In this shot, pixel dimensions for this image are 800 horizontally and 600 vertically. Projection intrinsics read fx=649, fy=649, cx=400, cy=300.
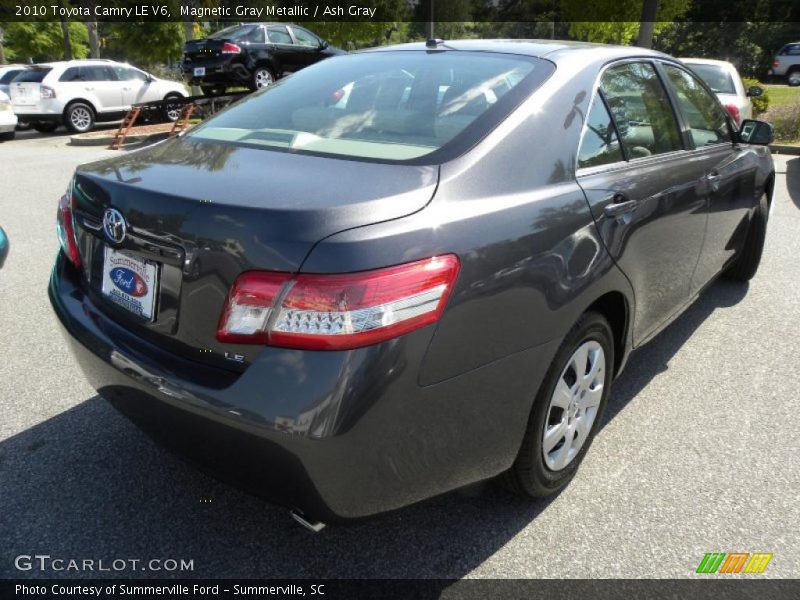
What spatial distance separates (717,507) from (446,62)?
2.06 metres

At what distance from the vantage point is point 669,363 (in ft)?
11.8

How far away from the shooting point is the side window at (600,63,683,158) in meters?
2.64

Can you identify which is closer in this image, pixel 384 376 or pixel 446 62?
pixel 384 376

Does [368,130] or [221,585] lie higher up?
[368,130]

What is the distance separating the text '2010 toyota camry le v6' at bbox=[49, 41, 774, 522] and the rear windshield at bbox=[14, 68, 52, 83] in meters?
14.8

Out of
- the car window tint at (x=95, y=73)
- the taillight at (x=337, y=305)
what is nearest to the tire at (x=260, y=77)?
the car window tint at (x=95, y=73)

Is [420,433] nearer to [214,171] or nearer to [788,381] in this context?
[214,171]

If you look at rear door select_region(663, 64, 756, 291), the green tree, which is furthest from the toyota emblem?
the green tree

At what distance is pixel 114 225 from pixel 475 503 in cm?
160

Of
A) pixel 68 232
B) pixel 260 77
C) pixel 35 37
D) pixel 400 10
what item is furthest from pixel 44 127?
pixel 400 10

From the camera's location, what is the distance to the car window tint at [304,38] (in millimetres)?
15680

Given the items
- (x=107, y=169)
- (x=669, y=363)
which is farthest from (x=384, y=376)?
(x=669, y=363)

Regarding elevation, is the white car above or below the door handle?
below
